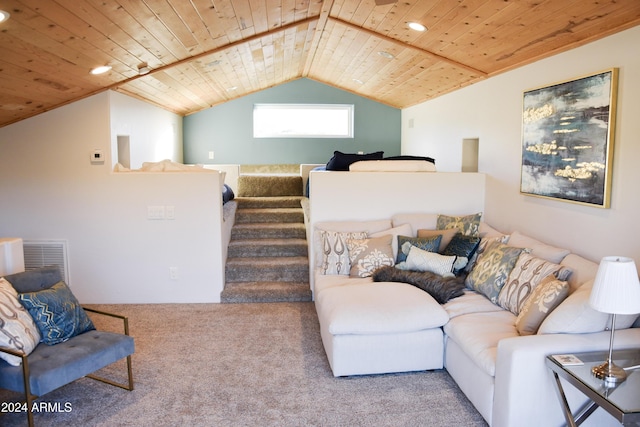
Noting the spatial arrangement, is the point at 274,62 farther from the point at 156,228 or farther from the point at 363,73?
the point at 156,228

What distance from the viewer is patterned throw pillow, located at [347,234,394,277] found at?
397 cm

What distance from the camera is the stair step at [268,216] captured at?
5.64m

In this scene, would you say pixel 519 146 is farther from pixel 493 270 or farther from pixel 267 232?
pixel 267 232

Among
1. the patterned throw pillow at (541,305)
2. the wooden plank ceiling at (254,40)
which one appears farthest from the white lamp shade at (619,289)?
the wooden plank ceiling at (254,40)

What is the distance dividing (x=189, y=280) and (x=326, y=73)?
395 cm

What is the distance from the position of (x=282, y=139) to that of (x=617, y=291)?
20.9 ft

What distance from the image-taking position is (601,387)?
196cm

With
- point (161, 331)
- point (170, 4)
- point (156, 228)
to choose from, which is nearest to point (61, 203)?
point (156, 228)

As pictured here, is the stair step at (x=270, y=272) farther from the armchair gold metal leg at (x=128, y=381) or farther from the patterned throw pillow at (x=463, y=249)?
the armchair gold metal leg at (x=128, y=381)

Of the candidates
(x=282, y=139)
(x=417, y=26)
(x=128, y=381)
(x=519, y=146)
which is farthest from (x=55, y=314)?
(x=282, y=139)

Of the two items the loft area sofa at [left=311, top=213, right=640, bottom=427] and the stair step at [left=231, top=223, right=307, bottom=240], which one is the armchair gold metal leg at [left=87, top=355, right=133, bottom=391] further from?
the stair step at [left=231, top=223, right=307, bottom=240]

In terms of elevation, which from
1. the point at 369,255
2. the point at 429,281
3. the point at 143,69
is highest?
the point at 143,69

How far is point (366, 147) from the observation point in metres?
8.05

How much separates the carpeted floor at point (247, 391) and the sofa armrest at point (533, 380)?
0.31m
